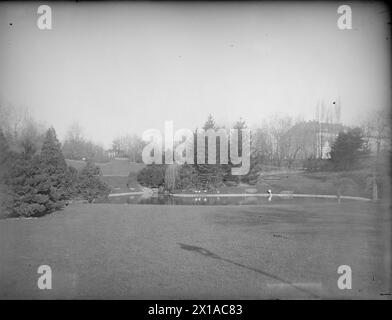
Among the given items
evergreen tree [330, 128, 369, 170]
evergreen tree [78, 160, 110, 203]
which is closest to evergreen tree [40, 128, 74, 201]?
evergreen tree [78, 160, 110, 203]

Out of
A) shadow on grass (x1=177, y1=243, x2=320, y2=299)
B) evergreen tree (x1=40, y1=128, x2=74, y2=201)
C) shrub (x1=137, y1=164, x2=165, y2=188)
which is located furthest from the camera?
shrub (x1=137, y1=164, x2=165, y2=188)

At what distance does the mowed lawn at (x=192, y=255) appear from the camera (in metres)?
3.40

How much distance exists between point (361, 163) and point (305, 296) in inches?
105

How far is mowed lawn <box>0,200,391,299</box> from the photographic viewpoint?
134 inches

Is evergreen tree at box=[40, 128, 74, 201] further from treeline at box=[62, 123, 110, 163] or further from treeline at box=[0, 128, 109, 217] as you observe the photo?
treeline at box=[62, 123, 110, 163]

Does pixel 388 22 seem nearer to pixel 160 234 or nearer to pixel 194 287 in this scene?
pixel 194 287

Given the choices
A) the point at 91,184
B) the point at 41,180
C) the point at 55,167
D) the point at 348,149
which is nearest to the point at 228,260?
the point at 91,184

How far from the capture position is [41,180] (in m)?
4.54

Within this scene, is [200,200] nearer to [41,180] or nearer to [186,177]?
[186,177]

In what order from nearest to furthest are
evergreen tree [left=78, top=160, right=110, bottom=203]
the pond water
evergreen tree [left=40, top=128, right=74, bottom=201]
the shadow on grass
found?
the shadow on grass
evergreen tree [left=40, top=128, right=74, bottom=201]
evergreen tree [left=78, top=160, right=110, bottom=203]
the pond water

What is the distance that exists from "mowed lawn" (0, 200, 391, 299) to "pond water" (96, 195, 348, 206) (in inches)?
8.2

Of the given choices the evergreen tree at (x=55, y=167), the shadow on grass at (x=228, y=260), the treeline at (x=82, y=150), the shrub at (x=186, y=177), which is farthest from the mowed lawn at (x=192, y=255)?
the treeline at (x=82, y=150)

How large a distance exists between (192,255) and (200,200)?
6.65 ft
